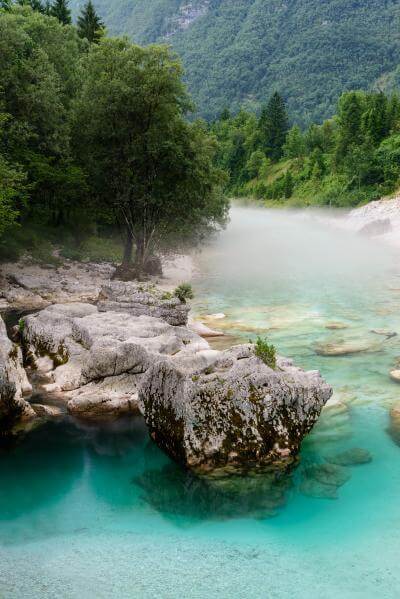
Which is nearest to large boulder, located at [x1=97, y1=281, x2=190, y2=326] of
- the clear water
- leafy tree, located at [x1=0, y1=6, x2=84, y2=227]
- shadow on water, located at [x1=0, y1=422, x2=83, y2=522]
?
the clear water

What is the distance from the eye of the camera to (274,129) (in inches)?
4225

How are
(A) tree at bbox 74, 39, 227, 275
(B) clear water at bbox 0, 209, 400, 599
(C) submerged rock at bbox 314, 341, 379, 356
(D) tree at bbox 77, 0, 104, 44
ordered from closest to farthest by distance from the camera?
(B) clear water at bbox 0, 209, 400, 599 → (C) submerged rock at bbox 314, 341, 379, 356 → (A) tree at bbox 74, 39, 227, 275 → (D) tree at bbox 77, 0, 104, 44

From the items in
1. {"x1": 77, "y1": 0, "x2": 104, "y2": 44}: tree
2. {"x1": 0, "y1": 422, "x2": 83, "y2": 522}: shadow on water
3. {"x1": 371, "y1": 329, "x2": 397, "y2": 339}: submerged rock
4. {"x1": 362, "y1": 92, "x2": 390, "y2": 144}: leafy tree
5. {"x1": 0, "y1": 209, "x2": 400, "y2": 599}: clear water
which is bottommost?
{"x1": 0, "y1": 422, "x2": 83, "y2": 522}: shadow on water

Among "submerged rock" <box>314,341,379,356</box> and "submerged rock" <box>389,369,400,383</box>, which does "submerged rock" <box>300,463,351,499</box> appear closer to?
"submerged rock" <box>389,369,400,383</box>

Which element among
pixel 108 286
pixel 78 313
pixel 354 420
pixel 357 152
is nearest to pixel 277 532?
pixel 354 420

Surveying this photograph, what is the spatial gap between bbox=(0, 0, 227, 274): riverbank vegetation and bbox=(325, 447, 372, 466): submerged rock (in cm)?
2028

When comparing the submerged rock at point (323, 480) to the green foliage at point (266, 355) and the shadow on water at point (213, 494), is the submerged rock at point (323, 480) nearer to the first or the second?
the shadow on water at point (213, 494)

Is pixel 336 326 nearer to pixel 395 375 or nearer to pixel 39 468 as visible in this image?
pixel 395 375

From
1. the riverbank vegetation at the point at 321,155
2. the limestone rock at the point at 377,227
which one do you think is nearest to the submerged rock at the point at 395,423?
the riverbank vegetation at the point at 321,155

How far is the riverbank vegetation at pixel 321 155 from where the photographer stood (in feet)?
204

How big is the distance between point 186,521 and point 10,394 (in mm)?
5822


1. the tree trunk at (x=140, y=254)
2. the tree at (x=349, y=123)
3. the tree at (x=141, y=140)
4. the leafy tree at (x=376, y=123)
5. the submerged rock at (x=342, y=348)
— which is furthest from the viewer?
the tree at (x=349, y=123)

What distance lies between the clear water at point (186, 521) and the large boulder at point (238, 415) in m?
0.59

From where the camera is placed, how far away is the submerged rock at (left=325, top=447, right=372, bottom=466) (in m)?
11.4
